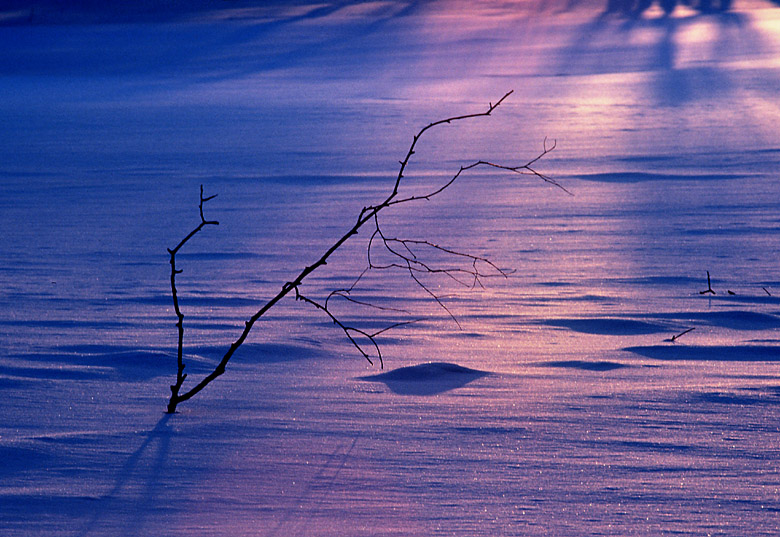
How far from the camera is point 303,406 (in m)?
2.84

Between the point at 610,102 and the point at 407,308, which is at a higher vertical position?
the point at 407,308

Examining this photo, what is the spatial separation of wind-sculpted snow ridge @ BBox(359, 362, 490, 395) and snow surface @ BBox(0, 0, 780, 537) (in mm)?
12

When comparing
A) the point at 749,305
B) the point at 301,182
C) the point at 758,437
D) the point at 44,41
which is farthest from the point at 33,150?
the point at 44,41

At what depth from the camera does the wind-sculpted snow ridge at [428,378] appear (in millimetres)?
3018

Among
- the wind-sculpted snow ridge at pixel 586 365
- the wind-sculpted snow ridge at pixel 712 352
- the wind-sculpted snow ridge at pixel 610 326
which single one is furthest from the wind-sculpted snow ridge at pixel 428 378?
the wind-sculpted snow ridge at pixel 610 326

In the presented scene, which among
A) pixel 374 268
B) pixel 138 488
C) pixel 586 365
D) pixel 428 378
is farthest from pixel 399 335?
pixel 138 488

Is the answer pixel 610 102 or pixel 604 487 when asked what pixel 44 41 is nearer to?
pixel 610 102

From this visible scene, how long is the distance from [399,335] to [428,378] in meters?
0.60

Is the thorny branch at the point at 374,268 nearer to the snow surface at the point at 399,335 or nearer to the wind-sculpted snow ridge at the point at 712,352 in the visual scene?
the snow surface at the point at 399,335

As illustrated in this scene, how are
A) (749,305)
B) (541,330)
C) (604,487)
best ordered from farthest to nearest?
1. (749,305)
2. (541,330)
3. (604,487)

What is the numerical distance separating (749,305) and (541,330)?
958 millimetres

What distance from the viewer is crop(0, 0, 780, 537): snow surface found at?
7.27 ft

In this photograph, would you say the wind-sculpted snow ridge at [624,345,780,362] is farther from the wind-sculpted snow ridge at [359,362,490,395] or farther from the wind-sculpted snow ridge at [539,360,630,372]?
the wind-sculpted snow ridge at [359,362,490,395]

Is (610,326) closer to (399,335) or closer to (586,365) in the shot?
(586,365)
